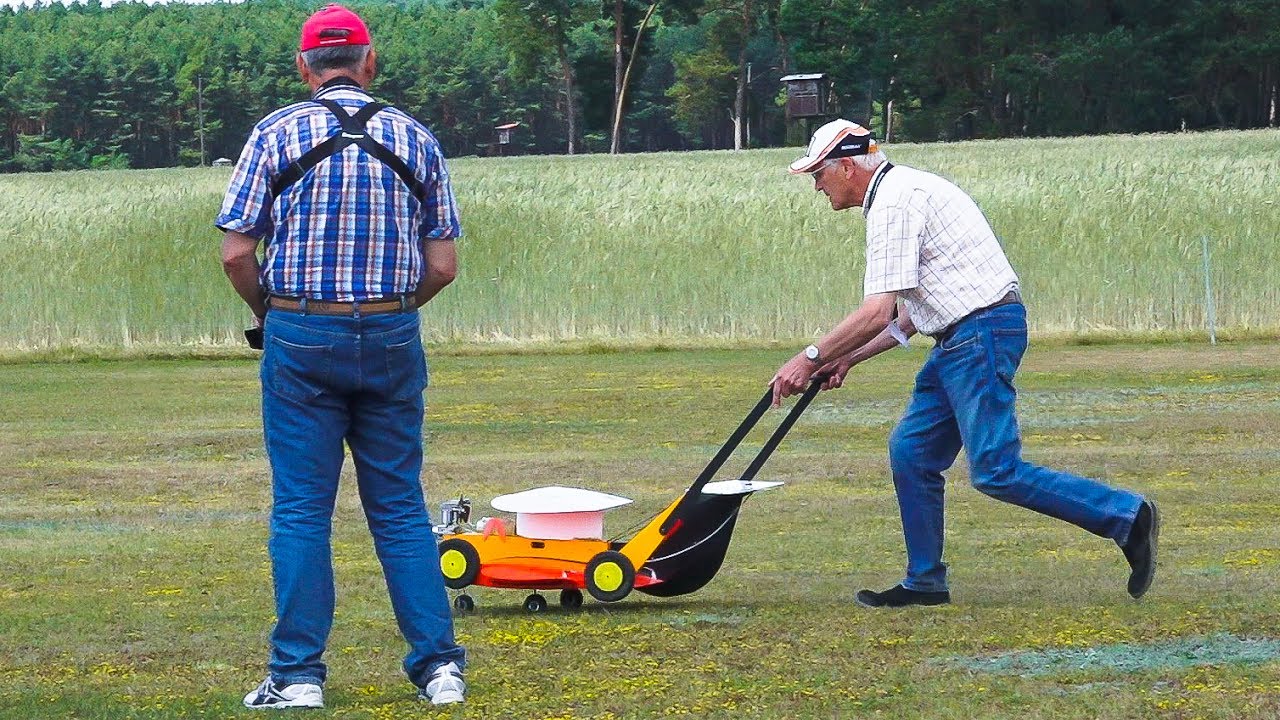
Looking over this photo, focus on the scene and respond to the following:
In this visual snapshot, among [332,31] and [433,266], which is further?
[433,266]

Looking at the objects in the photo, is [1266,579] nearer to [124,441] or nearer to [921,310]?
[921,310]

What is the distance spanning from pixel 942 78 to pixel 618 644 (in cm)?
7003

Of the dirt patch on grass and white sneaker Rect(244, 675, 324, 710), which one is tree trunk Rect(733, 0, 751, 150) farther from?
white sneaker Rect(244, 675, 324, 710)

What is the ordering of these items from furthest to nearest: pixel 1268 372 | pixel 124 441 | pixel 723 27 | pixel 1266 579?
pixel 723 27
pixel 1268 372
pixel 124 441
pixel 1266 579

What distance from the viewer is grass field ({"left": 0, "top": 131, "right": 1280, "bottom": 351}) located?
21.3 meters

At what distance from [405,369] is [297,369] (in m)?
0.27

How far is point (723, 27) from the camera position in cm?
9212

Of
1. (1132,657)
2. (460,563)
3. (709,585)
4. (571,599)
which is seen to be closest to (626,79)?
(709,585)

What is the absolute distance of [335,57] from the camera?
4.95m

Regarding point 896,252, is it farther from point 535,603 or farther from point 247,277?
point 247,277

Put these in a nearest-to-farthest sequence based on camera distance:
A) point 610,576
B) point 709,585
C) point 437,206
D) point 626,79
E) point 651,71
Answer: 1. point 437,206
2. point 610,576
3. point 709,585
4. point 626,79
5. point 651,71

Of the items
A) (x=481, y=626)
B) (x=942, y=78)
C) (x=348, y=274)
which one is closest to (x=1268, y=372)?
(x=481, y=626)

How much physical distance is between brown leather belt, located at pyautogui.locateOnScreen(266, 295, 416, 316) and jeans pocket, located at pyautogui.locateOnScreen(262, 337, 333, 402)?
0.08 meters

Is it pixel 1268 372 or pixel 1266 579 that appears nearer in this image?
pixel 1266 579
